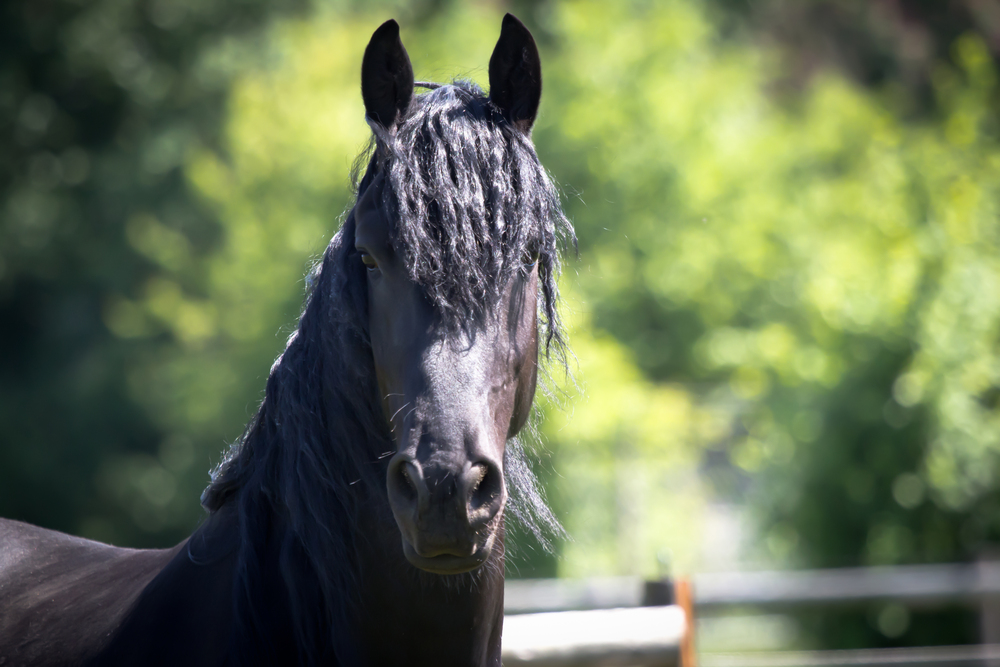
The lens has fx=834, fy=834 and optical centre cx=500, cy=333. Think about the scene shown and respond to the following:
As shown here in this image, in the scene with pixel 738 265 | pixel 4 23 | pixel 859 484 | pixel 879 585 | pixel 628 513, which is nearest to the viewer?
pixel 879 585

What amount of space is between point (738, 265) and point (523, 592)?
8.07 m

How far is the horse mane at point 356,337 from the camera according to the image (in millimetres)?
1708

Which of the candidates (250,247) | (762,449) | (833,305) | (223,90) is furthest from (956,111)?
(223,90)

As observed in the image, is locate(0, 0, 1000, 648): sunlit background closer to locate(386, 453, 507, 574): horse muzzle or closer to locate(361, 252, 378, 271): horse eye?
locate(361, 252, 378, 271): horse eye

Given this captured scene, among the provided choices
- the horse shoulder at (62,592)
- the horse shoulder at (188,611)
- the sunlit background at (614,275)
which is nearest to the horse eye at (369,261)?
the horse shoulder at (188,611)

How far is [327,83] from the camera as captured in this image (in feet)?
47.5

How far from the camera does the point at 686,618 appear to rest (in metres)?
4.01

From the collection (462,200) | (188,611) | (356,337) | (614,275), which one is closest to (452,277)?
(462,200)

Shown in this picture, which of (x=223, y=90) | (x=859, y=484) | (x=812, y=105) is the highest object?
(x=812, y=105)

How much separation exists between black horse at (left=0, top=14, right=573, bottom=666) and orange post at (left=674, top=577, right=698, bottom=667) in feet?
7.18

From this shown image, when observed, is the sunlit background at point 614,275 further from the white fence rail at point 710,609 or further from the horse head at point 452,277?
the horse head at point 452,277

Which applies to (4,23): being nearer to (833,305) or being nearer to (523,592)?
(523,592)

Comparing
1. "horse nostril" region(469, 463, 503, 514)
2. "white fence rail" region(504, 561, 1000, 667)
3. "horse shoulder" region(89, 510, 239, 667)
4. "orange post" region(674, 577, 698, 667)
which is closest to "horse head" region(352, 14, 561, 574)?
"horse nostril" region(469, 463, 503, 514)

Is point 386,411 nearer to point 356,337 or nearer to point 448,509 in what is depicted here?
point 356,337
